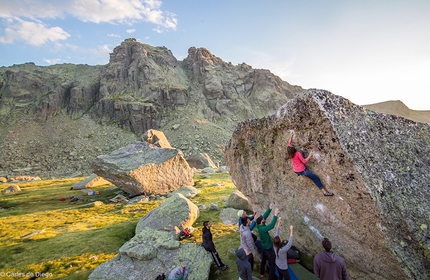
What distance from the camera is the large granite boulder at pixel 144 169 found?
24047 mm

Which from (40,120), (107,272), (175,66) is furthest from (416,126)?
(175,66)

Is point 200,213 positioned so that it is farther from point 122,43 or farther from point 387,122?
point 122,43

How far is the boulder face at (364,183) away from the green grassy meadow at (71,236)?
446cm

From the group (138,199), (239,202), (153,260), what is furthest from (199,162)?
(153,260)

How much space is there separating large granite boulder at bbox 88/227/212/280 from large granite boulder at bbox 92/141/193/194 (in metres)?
14.2

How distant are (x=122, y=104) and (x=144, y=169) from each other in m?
93.3

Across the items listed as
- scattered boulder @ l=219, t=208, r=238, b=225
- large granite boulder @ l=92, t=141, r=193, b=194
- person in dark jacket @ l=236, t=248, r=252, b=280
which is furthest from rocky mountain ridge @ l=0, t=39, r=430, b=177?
person in dark jacket @ l=236, t=248, r=252, b=280

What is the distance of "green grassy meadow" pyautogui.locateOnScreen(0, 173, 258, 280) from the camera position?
10.7m

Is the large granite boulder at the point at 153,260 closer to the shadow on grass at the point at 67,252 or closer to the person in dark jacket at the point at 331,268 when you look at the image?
the shadow on grass at the point at 67,252

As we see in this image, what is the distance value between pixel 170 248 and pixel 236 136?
6.45 metres

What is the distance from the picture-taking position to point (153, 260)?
32.6ft
